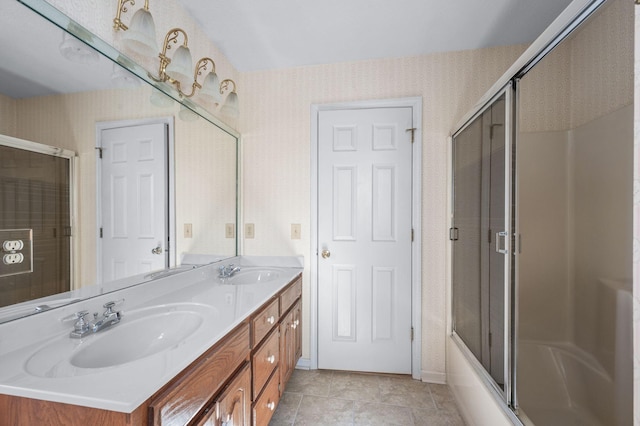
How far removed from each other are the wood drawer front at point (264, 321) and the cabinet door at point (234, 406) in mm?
128

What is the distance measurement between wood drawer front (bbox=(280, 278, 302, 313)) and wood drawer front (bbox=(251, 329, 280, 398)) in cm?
16

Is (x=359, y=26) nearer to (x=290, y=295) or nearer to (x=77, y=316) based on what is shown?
(x=290, y=295)

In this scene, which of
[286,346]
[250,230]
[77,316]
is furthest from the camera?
[250,230]

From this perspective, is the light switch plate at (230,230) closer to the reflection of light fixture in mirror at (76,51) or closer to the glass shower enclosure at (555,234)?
the reflection of light fixture in mirror at (76,51)

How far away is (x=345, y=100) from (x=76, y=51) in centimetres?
156

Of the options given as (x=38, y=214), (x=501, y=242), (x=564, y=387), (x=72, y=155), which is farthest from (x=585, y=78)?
(x=38, y=214)

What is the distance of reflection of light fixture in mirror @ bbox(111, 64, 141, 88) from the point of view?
1.09 meters

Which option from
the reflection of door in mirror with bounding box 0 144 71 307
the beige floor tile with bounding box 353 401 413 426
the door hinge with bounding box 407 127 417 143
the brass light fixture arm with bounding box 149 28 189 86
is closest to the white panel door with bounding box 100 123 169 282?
the reflection of door in mirror with bounding box 0 144 71 307

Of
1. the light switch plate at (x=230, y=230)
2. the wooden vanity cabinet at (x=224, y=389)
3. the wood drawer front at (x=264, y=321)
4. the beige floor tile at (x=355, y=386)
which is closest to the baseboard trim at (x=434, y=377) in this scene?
the beige floor tile at (x=355, y=386)

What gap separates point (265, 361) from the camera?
1297 millimetres

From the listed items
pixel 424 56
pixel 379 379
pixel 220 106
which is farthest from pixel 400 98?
pixel 379 379

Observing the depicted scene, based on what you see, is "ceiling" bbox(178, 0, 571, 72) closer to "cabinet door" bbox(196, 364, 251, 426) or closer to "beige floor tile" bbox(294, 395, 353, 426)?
"cabinet door" bbox(196, 364, 251, 426)

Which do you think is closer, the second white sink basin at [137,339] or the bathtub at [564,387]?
the second white sink basin at [137,339]

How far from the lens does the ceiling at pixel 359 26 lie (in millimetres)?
1512
